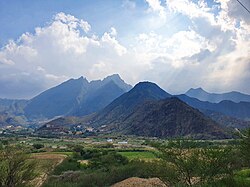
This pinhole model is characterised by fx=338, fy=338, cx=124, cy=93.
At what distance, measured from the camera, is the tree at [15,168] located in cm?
2955

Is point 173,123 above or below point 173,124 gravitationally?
above

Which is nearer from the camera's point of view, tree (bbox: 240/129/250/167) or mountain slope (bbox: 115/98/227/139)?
tree (bbox: 240/129/250/167)

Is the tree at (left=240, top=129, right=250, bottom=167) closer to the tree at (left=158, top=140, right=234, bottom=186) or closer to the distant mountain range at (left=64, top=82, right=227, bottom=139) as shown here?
the tree at (left=158, top=140, right=234, bottom=186)

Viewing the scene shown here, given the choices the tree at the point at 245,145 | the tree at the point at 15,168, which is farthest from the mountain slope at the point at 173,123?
the tree at the point at 245,145

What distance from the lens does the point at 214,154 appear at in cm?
2205

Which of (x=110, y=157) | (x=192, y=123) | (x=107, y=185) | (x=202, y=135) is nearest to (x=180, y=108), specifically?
(x=192, y=123)

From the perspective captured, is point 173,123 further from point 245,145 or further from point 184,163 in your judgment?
point 184,163

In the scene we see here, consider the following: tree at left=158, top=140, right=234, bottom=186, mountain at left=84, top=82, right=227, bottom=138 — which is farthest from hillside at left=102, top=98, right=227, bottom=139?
tree at left=158, top=140, right=234, bottom=186

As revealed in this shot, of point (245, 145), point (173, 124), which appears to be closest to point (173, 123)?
point (173, 124)

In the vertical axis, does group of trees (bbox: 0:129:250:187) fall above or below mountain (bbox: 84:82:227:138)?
below

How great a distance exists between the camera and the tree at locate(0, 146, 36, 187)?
29.5 m

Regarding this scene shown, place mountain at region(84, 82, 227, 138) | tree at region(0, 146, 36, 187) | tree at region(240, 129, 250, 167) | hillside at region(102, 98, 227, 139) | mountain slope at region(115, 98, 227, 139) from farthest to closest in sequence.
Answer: mountain at region(84, 82, 227, 138)
mountain slope at region(115, 98, 227, 139)
hillside at region(102, 98, 227, 139)
tree at region(0, 146, 36, 187)
tree at region(240, 129, 250, 167)

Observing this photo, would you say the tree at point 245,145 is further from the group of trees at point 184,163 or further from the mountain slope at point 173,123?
the mountain slope at point 173,123

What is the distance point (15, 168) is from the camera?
3023cm
